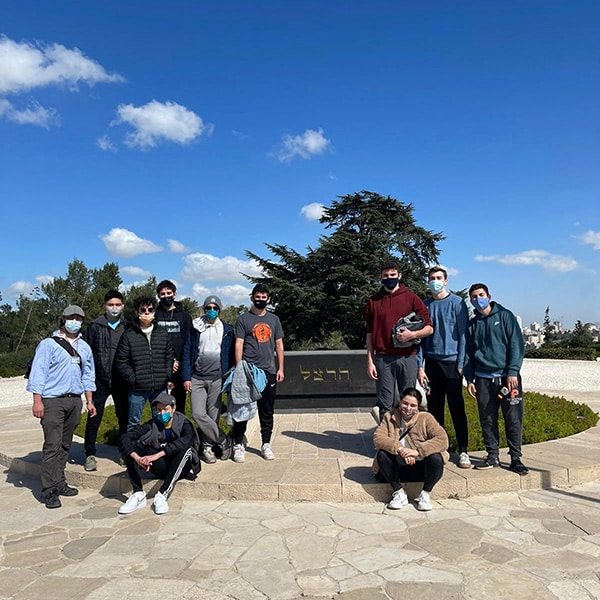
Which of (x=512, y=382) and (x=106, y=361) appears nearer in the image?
(x=512, y=382)

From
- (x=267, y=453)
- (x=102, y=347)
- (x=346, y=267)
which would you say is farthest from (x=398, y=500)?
(x=346, y=267)

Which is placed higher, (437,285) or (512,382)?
(437,285)

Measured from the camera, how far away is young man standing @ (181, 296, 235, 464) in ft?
16.6

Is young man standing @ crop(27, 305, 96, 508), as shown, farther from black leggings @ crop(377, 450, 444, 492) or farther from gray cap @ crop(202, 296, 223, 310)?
black leggings @ crop(377, 450, 444, 492)

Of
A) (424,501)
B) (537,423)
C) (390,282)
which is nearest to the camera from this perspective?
(424,501)

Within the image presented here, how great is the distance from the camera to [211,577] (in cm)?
301

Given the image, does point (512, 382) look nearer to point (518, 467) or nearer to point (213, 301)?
point (518, 467)

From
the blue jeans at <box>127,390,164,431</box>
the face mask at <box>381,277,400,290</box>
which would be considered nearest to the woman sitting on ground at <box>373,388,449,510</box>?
the face mask at <box>381,277,400,290</box>

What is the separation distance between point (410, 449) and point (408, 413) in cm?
29

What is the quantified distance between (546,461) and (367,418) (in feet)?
10.6

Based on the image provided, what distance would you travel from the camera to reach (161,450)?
437 centimetres

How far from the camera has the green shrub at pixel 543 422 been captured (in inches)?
220

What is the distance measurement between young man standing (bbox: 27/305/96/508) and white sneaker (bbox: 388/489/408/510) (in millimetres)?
2871

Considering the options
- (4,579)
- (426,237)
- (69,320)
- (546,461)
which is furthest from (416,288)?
(4,579)
